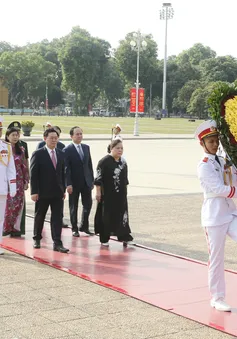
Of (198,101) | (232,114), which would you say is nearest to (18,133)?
(232,114)

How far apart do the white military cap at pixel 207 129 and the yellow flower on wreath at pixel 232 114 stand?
365 mm

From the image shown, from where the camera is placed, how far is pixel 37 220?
26.5 ft

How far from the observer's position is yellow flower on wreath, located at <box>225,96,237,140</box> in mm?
4672

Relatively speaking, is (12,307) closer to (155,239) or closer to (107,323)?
(107,323)

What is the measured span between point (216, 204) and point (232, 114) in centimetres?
96

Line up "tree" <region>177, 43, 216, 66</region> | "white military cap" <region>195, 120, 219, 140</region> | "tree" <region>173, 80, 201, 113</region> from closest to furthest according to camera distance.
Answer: "white military cap" <region>195, 120, 219, 140</region> → "tree" <region>173, 80, 201, 113</region> → "tree" <region>177, 43, 216, 66</region>

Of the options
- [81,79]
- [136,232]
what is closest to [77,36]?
[81,79]

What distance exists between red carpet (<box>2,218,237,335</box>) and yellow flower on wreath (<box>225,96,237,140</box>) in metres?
1.63

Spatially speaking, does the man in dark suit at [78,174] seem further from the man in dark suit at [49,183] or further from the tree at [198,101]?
the tree at [198,101]

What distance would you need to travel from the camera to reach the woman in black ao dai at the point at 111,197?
8141 millimetres

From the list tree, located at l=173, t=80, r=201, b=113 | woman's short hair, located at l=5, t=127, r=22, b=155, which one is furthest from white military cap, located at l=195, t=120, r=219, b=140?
tree, located at l=173, t=80, r=201, b=113

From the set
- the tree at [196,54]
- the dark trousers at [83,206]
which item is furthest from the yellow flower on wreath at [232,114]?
the tree at [196,54]

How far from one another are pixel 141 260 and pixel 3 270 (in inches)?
67.5

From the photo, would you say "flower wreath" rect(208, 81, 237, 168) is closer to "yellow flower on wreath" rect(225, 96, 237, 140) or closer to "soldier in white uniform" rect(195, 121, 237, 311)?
"yellow flower on wreath" rect(225, 96, 237, 140)
